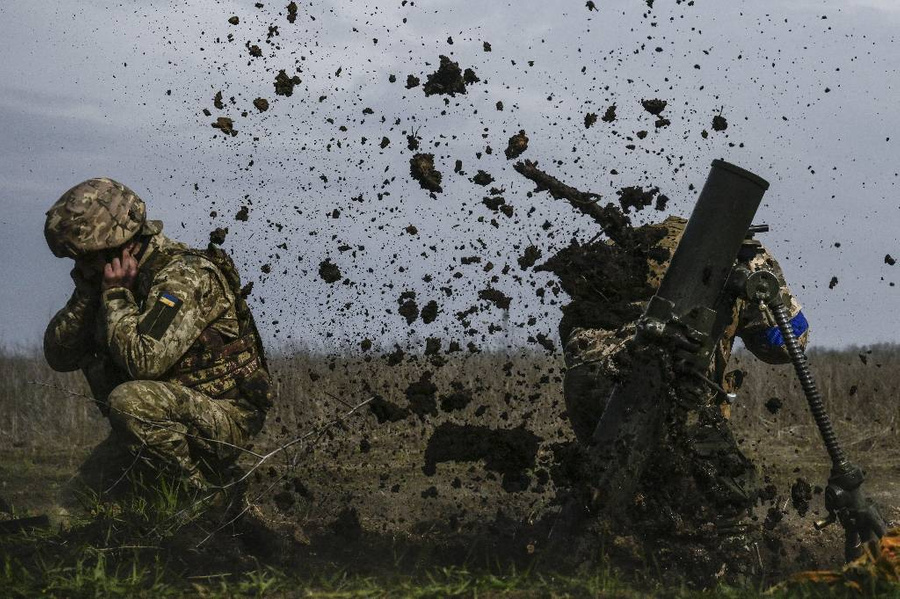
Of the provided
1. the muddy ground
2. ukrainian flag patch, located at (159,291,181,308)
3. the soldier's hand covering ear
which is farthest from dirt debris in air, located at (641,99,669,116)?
the soldier's hand covering ear

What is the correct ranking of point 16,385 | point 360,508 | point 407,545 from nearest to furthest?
1. point 407,545
2. point 360,508
3. point 16,385

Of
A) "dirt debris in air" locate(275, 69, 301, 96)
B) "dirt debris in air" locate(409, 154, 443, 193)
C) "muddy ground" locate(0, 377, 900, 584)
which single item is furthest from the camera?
"dirt debris in air" locate(275, 69, 301, 96)

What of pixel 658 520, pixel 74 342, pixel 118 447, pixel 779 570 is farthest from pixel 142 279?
pixel 779 570

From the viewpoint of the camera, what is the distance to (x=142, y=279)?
5.58 meters

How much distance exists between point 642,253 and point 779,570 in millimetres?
1820

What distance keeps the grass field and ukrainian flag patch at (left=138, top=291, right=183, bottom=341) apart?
537 millimetres

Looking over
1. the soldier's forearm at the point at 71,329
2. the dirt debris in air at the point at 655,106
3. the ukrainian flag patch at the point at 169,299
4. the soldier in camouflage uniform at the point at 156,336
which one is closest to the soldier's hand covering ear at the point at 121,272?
the soldier in camouflage uniform at the point at 156,336

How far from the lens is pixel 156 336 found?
515 centimetres

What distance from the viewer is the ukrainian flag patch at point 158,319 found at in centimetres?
514

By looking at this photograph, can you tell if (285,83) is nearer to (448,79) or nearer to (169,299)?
(448,79)

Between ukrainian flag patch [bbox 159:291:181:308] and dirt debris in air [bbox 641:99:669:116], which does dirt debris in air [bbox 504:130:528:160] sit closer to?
dirt debris in air [bbox 641:99:669:116]

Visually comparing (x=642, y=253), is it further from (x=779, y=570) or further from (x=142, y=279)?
(x=142, y=279)

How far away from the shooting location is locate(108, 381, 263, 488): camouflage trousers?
17.0 ft

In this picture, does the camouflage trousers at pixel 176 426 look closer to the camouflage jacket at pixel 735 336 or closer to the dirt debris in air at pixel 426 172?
the dirt debris in air at pixel 426 172
